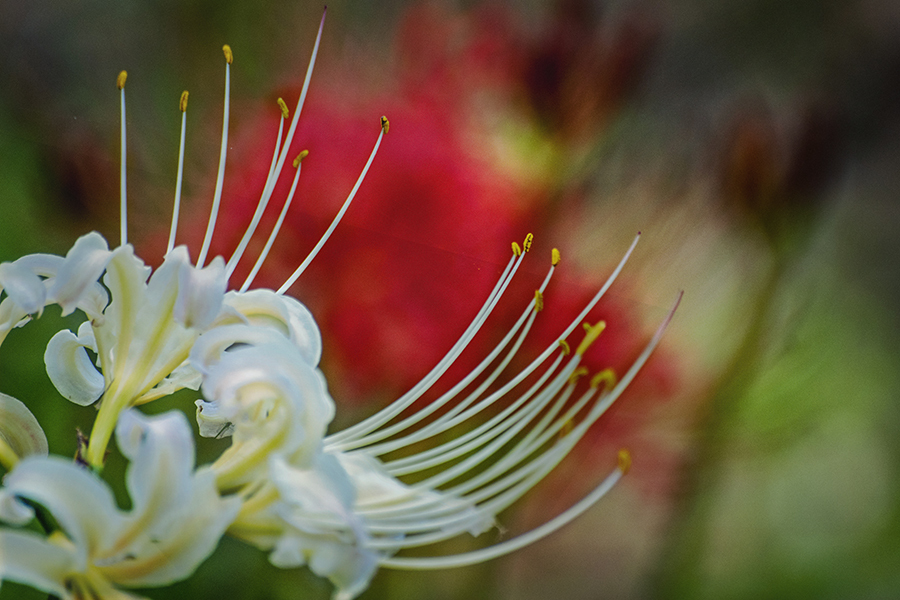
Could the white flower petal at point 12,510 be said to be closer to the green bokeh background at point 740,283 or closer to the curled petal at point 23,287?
the curled petal at point 23,287

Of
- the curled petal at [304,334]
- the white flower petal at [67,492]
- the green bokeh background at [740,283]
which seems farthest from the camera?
the green bokeh background at [740,283]

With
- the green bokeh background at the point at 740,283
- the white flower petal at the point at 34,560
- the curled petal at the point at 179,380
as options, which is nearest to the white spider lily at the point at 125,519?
the white flower petal at the point at 34,560

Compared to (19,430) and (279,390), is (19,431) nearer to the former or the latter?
(19,430)

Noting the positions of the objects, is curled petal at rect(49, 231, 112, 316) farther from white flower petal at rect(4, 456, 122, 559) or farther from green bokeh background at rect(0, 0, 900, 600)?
green bokeh background at rect(0, 0, 900, 600)

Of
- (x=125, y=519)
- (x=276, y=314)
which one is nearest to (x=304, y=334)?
(x=276, y=314)

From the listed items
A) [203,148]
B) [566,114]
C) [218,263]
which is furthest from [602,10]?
[218,263]

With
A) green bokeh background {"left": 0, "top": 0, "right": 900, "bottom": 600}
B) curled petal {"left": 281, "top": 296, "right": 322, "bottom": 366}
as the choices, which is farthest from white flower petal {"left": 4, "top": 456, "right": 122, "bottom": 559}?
green bokeh background {"left": 0, "top": 0, "right": 900, "bottom": 600}
